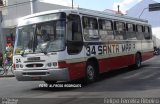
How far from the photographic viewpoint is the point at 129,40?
68.6ft

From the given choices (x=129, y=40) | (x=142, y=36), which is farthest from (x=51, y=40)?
(x=142, y=36)

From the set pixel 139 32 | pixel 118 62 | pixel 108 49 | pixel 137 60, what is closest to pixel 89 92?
pixel 108 49

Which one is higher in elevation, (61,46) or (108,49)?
(61,46)

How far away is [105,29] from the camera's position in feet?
58.2

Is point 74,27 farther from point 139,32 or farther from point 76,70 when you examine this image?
point 139,32

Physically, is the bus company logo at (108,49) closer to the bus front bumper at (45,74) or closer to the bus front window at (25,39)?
the bus front bumper at (45,74)

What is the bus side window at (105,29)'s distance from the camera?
1722 centimetres

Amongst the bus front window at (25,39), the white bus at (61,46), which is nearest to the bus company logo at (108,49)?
the white bus at (61,46)

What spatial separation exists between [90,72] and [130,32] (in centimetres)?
605

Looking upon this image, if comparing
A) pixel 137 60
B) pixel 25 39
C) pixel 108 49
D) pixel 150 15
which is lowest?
pixel 137 60

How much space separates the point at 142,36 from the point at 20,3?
2699cm

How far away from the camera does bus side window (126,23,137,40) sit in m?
20.8

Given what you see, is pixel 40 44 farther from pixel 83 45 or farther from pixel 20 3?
pixel 20 3

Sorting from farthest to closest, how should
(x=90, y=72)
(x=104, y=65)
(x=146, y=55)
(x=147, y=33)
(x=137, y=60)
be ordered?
(x=147, y=33) → (x=146, y=55) → (x=137, y=60) → (x=104, y=65) → (x=90, y=72)
